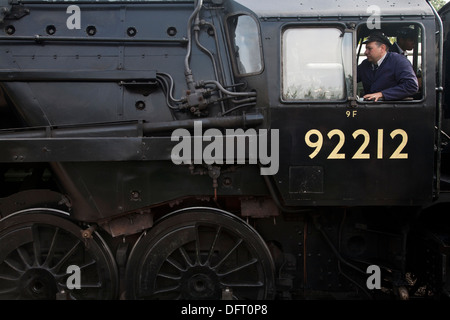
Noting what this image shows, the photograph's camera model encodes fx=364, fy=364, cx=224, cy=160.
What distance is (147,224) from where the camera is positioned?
3.35 meters

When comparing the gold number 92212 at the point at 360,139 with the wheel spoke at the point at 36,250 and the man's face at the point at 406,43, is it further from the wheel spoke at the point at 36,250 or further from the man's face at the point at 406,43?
the wheel spoke at the point at 36,250

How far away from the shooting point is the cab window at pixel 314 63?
305cm

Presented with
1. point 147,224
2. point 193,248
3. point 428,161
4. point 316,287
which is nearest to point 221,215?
point 193,248

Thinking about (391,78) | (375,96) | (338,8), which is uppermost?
(338,8)

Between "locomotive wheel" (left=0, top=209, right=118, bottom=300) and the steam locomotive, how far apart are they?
0.05ft

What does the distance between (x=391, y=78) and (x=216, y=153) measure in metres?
1.67

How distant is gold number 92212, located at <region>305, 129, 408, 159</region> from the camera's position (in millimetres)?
3002

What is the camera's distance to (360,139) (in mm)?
3010

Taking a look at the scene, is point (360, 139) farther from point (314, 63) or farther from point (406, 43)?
point (406, 43)

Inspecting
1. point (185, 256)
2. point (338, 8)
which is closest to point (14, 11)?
point (185, 256)

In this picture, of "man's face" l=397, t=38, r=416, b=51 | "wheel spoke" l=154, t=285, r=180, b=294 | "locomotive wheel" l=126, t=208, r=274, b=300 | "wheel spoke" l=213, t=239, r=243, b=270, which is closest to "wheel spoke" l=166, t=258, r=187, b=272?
"locomotive wheel" l=126, t=208, r=274, b=300

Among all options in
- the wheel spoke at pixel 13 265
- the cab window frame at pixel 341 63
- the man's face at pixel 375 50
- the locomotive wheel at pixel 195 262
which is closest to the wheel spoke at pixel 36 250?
the wheel spoke at pixel 13 265

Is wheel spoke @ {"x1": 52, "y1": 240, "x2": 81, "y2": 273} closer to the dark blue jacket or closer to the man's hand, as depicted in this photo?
the man's hand

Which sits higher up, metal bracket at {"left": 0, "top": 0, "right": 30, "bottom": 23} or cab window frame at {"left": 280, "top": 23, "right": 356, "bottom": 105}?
metal bracket at {"left": 0, "top": 0, "right": 30, "bottom": 23}
